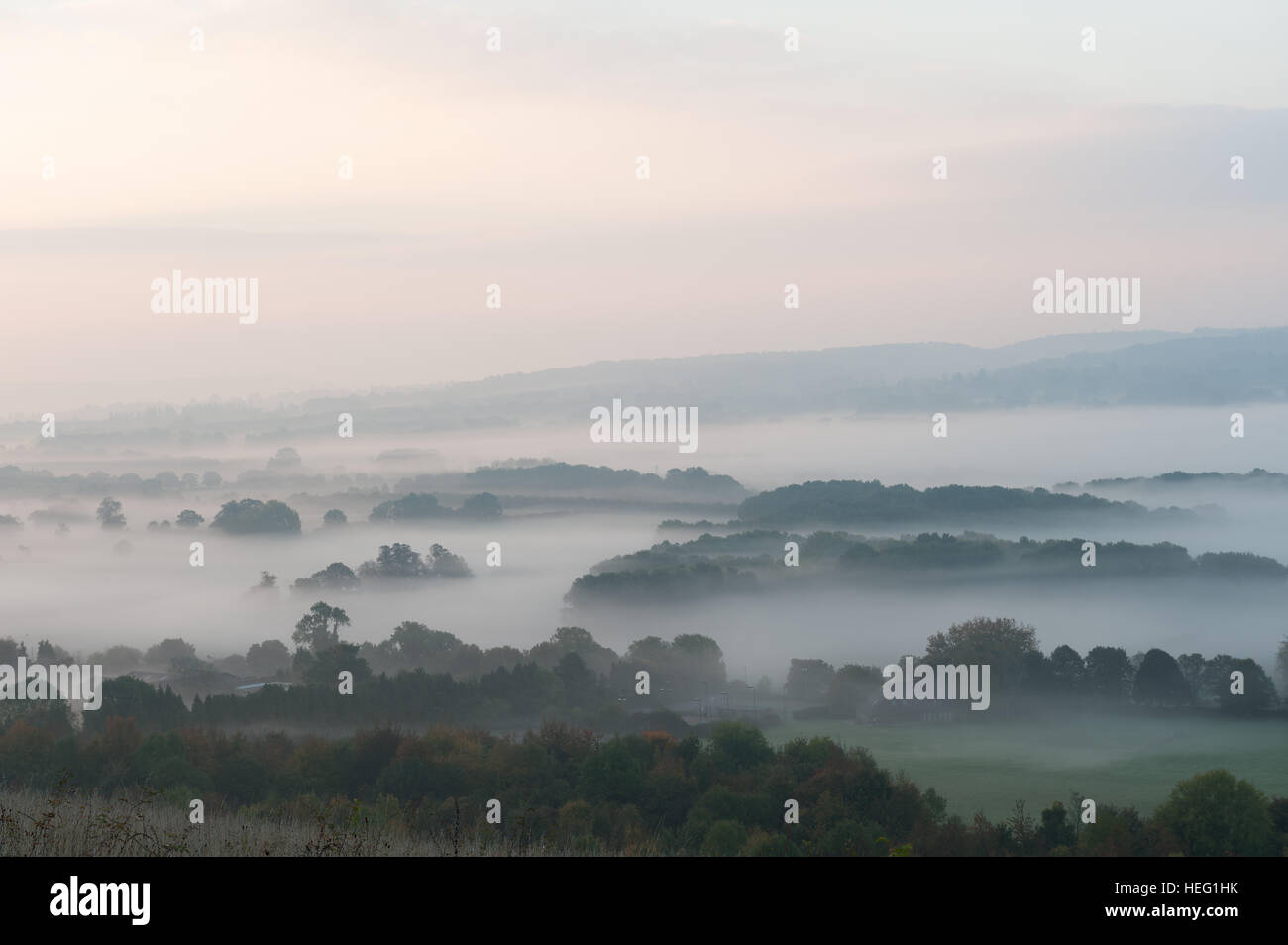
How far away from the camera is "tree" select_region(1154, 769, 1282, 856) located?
57781mm

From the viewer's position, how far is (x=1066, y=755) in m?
110

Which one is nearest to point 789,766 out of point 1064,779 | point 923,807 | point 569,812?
point 923,807

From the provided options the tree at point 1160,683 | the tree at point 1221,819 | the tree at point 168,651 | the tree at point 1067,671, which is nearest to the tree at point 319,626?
the tree at point 168,651

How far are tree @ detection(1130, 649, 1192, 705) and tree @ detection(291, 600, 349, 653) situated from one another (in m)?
110

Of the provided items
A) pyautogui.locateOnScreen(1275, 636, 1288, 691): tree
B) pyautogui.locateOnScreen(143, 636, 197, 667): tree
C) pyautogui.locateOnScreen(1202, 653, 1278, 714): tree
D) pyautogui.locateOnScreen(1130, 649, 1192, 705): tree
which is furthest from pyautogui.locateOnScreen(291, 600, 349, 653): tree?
pyautogui.locateOnScreen(1275, 636, 1288, 691): tree

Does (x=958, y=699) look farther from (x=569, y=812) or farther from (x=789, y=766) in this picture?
(x=569, y=812)

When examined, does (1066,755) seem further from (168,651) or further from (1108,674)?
(168,651)

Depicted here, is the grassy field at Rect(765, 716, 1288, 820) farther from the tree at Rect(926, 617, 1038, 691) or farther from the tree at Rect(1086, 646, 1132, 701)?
the tree at Rect(926, 617, 1038, 691)

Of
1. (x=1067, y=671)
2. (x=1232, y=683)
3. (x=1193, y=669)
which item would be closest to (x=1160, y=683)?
(x=1232, y=683)

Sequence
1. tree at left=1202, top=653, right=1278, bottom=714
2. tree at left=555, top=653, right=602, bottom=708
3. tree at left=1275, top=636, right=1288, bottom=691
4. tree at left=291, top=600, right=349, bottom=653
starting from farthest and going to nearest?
tree at left=291, top=600, right=349, bottom=653
tree at left=1275, top=636, right=1288, bottom=691
tree at left=1202, top=653, right=1278, bottom=714
tree at left=555, top=653, right=602, bottom=708

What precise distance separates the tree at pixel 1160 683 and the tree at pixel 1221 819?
80.5 metres

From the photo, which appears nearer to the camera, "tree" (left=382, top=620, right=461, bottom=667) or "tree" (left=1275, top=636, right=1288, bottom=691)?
"tree" (left=382, top=620, right=461, bottom=667)

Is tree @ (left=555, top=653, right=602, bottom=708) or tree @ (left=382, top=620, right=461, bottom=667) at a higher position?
tree @ (left=382, top=620, right=461, bottom=667)

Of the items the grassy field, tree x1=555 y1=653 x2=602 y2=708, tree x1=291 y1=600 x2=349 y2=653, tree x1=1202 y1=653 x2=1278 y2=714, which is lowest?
the grassy field
